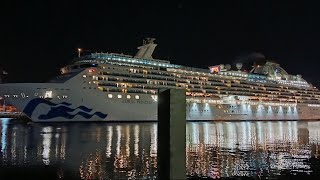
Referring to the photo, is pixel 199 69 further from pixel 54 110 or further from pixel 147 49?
pixel 54 110

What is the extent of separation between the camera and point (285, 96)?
309ft

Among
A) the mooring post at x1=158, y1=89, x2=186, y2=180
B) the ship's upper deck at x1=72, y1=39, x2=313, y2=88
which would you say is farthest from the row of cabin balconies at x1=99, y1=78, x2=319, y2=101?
the mooring post at x1=158, y1=89, x2=186, y2=180

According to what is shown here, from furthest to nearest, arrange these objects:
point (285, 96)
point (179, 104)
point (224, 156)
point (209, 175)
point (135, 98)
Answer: point (285, 96)
point (135, 98)
point (224, 156)
point (209, 175)
point (179, 104)

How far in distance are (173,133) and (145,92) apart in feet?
184

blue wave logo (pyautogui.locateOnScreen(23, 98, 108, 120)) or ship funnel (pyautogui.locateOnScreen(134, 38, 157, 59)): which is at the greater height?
ship funnel (pyautogui.locateOnScreen(134, 38, 157, 59))

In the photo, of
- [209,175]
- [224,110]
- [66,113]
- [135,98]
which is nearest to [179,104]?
[209,175]

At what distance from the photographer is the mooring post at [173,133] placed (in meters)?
6.81

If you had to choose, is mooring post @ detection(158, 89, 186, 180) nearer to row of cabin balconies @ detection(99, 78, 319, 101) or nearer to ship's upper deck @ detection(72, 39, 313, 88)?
row of cabin balconies @ detection(99, 78, 319, 101)

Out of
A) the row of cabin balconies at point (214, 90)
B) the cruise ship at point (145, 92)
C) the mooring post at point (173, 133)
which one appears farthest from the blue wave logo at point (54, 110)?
the mooring post at point (173, 133)

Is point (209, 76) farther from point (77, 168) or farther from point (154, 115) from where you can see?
point (77, 168)

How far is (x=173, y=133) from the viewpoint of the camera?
6844mm

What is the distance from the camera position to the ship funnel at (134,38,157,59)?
72938 mm

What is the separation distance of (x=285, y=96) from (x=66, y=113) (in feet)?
203

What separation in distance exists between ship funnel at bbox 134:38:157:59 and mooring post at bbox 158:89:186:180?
65.7 metres
